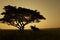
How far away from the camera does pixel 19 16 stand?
43438mm

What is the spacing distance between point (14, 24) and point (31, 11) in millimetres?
5741

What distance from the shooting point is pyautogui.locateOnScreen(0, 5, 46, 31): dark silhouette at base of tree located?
42.2m

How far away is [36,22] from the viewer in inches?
1777

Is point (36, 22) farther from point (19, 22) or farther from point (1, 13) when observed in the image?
point (1, 13)

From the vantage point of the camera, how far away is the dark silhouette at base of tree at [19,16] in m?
42.2
